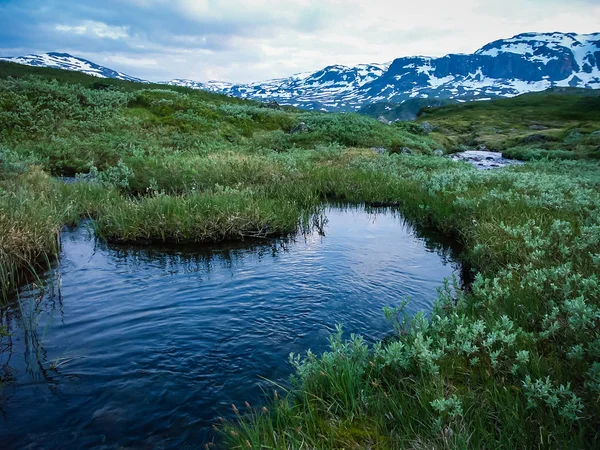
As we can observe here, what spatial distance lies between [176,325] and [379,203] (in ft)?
40.2

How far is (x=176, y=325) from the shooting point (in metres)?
7.05

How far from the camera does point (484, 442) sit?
334 centimetres

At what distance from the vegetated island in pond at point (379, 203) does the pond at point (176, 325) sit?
672 millimetres

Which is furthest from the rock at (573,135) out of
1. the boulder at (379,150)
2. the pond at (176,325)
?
the pond at (176,325)

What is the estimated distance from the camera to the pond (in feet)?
15.7

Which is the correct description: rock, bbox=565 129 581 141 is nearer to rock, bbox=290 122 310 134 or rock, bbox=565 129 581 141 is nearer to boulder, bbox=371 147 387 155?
boulder, bbox=371 147 387 155

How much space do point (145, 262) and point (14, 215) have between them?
296 cm

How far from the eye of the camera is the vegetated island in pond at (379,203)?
365 centimetres

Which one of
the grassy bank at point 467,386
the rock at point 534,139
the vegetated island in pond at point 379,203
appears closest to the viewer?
the grassy bank at point 467,386

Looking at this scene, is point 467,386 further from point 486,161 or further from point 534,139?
point 534,139

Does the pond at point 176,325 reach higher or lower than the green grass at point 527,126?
lower

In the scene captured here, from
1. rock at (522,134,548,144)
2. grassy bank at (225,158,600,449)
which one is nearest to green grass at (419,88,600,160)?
rock at (522,134,548,144)

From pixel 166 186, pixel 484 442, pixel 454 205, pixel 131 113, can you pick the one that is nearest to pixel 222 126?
pixel 131 113

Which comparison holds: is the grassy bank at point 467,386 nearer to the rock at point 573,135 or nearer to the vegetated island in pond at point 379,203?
the vegetated island in pond at point 379,203
